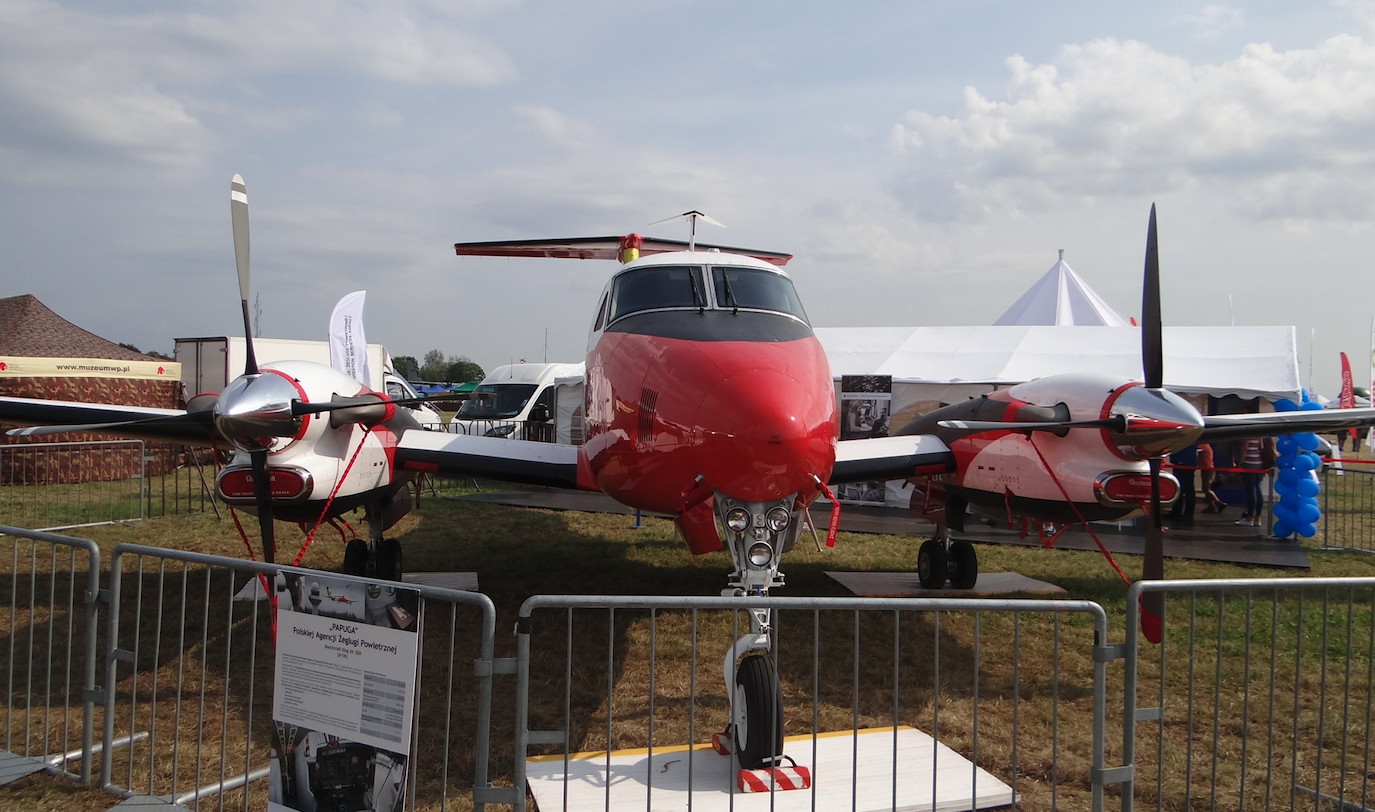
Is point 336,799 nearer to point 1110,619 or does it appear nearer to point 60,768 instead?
point 60,768

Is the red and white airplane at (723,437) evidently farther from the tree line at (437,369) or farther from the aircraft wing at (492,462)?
the tree line at (437,369)

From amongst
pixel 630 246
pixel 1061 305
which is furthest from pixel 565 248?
pixel 1061 305

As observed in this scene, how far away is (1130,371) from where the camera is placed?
13.4 m

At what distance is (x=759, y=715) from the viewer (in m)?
4.12

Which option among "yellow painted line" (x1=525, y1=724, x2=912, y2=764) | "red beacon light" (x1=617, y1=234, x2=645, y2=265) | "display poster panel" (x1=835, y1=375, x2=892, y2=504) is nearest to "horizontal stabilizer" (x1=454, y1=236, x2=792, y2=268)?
"red beacon light" (x1=617, y1=234, x2=645, y2=265)

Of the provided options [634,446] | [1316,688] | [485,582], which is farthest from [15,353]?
[1316,688]

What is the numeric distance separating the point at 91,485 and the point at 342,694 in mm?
16943

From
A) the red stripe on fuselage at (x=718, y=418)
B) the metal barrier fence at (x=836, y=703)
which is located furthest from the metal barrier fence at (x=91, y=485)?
the red stripe on fuselage at (x=718, y=418)

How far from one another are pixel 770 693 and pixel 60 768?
12.2 ft

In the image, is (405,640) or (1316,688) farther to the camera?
(1316,688)

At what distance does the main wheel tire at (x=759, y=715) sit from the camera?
4121 mm

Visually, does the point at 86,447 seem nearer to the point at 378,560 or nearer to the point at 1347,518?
the point at 378,560

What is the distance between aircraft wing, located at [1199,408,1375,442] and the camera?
6.57m

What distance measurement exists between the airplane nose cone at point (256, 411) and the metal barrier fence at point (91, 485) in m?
7.45
